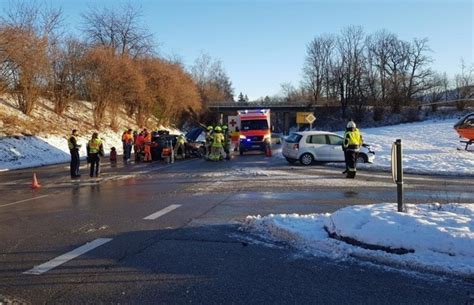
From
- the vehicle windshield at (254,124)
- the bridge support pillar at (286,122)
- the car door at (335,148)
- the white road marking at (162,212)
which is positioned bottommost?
the white road marking at (162,212)

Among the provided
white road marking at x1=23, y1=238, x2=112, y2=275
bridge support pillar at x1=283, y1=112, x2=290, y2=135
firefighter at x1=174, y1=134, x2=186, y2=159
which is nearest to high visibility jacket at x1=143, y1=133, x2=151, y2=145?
firefighter at x1=174, y1=134, x2=186, y2=159

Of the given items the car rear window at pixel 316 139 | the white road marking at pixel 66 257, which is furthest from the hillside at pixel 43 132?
the white road marking at pixel 66 257

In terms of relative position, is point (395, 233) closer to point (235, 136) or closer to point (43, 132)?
point (235, 136)

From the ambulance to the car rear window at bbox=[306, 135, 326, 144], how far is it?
9.62 metres

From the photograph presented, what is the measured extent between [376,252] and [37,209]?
26.2 feet

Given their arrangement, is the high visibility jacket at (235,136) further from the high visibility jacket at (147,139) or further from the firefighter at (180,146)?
the high visibility jacket at (147,139)

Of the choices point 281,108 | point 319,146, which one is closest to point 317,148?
point 319,146

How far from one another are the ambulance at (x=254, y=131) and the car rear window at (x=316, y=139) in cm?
Result: 962

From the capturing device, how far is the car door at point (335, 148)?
23656 millimetres

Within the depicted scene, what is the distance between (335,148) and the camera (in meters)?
23.7

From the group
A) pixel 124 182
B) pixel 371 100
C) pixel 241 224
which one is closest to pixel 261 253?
pixel 241 224

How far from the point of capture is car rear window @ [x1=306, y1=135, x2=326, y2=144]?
2362 cm

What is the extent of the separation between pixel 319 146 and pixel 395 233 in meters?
17.0

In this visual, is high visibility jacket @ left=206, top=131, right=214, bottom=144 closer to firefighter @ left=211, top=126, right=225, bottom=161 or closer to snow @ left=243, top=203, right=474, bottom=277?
firefighter @ left=211, top=126, right=225, bottom=161
